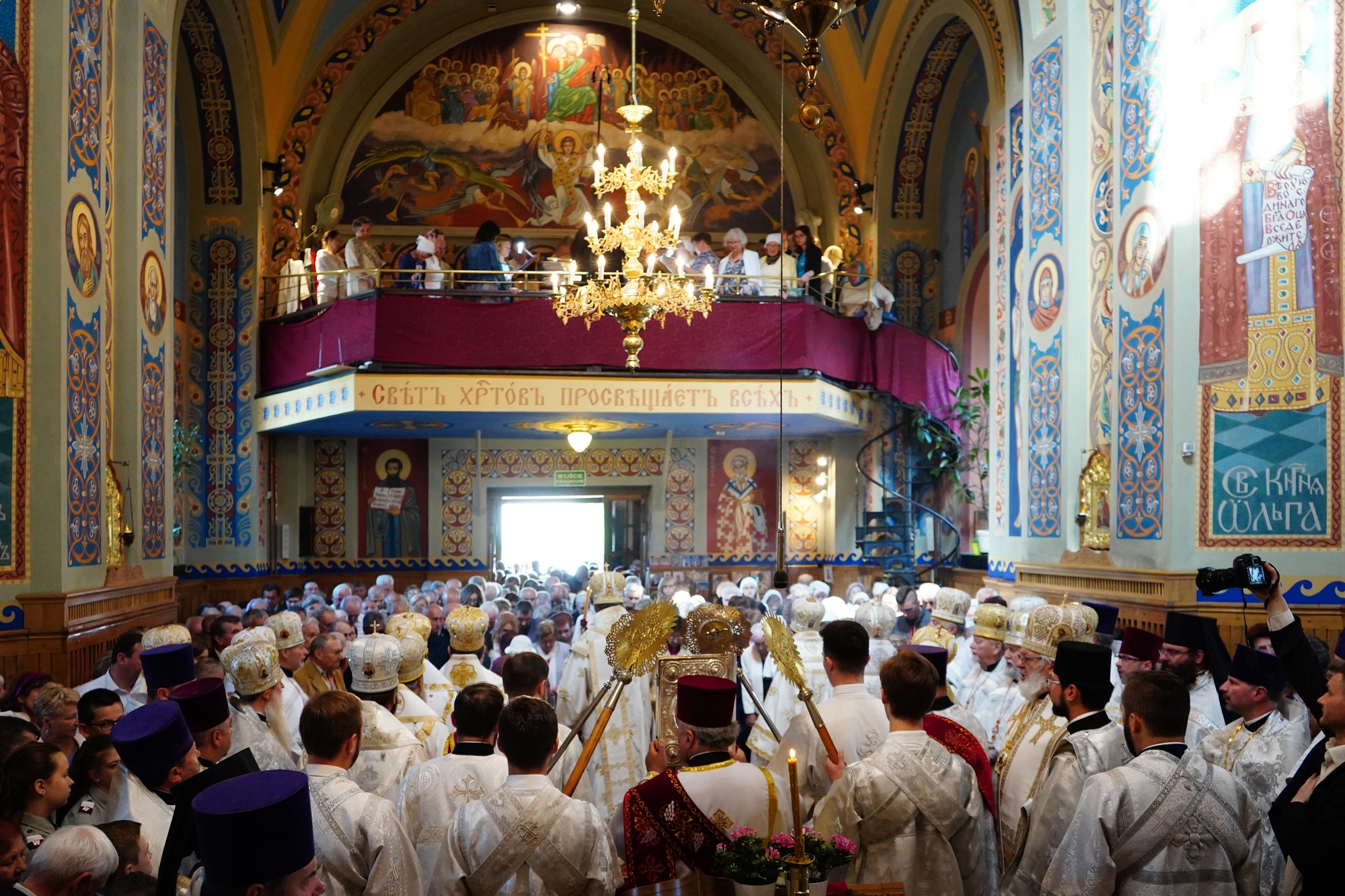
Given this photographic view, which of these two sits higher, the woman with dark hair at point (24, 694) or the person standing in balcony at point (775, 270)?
the person standing in balcony at point (775, 270)

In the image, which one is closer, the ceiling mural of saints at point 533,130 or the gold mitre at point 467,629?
the gold mitre at point 467,629

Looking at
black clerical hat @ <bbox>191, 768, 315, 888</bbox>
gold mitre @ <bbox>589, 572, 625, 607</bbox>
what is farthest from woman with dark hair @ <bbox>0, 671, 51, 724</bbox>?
gold mitre @ <bbox>589, 572, 625, 607</bbox>

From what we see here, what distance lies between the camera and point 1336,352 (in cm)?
820

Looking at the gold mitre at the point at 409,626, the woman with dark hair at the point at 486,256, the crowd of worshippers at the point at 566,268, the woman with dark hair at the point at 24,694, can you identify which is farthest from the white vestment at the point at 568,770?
the woman with dark hair at the point at 486,256

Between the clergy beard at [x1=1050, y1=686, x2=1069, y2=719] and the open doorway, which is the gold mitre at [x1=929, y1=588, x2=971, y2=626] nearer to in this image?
the clergy beard at [x1=1050, y1=686, x2=1069, y2=719]

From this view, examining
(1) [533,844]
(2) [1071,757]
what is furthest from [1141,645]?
(1) [533,844]

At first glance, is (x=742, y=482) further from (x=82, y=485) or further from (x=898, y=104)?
(x=82, y=485)

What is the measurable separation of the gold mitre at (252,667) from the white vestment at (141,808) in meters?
0.81

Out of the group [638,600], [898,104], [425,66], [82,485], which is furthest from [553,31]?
[82,485]

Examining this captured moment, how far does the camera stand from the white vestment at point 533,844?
3605mm

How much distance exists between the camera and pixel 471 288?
52.7 ft

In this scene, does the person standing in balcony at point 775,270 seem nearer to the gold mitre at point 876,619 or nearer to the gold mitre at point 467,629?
the gold mitre at point 876,619

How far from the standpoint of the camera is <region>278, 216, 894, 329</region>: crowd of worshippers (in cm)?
1501

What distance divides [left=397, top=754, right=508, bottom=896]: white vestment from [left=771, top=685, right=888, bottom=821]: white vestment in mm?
1125
